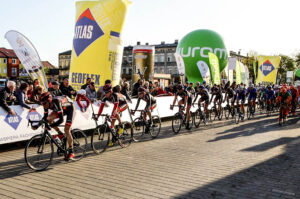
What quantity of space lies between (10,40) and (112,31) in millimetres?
4117

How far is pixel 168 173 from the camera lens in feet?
21.0

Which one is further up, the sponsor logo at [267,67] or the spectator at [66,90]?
the sponsor logo at [267,67]

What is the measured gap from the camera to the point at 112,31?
1305cm

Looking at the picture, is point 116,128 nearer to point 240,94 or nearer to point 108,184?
point 108,184

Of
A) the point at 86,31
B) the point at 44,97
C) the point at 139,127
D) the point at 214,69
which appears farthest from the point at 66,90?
the point at 214,69

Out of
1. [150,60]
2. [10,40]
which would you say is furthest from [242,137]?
[150,60]

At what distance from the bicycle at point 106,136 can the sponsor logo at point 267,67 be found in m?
27.1

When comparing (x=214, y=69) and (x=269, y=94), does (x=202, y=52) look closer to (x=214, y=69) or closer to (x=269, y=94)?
(x=214, y=69)

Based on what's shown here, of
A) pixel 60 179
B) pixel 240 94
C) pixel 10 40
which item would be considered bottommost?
pixel 60 179

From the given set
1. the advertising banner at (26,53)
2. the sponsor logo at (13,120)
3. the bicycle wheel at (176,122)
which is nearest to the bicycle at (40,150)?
the sponsor logo at (13,120)

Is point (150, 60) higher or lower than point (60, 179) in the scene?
higher

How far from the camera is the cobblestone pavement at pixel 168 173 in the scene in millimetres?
5211

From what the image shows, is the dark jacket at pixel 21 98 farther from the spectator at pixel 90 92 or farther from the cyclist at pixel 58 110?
the spectator at pixel 90 92

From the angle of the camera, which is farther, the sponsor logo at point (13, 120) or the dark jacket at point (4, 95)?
the sponsor logo at point (13, 120)
